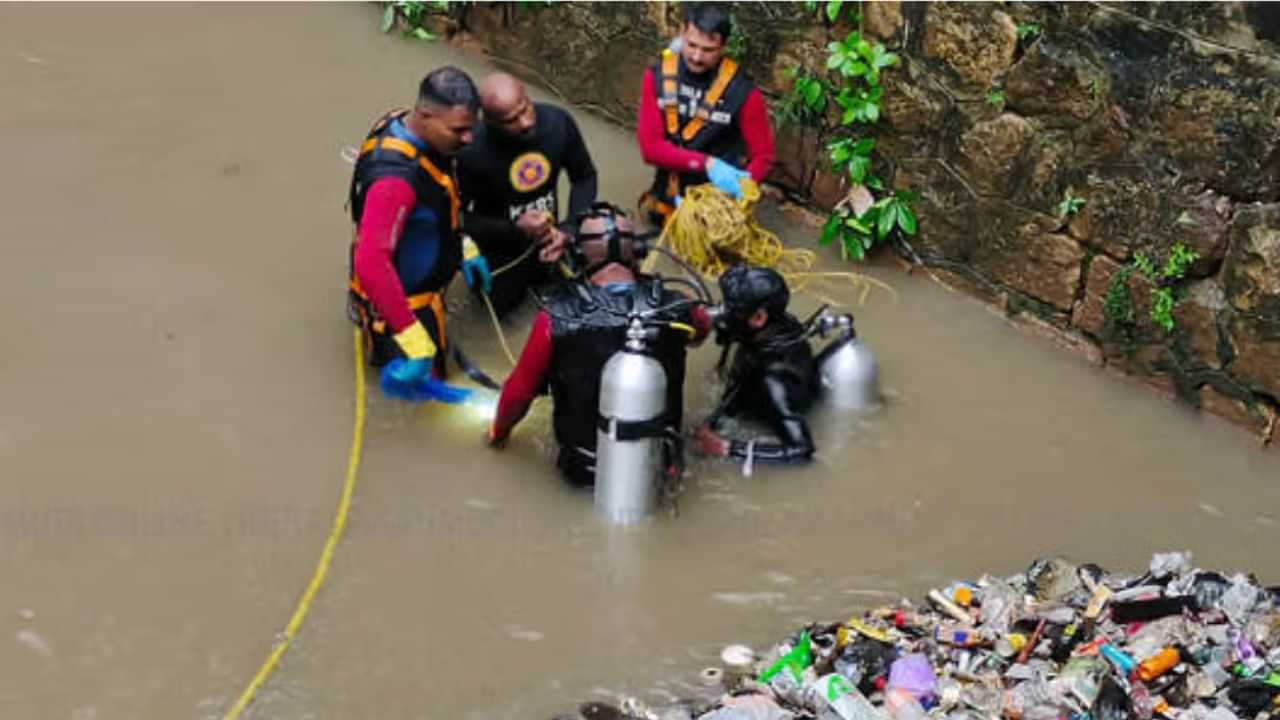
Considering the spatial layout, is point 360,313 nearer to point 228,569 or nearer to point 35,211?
point 228,569

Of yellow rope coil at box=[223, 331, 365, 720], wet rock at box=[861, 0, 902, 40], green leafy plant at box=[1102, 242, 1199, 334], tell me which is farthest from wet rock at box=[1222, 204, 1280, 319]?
yellow rope coil at box=[223, 331, 365, 720]

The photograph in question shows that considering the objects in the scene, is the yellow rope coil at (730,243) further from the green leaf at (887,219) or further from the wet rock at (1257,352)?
the wet rock at (1257,352)

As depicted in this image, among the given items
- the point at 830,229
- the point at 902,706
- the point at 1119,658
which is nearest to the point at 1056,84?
the point at 830,229

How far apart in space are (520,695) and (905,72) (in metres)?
3.17

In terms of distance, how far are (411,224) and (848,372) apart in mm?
1633

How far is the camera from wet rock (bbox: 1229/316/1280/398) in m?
5.75

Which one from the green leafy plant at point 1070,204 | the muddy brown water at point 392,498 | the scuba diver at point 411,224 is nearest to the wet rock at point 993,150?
the green leafy plant at point 1070,204

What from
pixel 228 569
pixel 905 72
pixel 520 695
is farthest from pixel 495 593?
pixel 905 72

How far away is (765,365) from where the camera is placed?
5.62m

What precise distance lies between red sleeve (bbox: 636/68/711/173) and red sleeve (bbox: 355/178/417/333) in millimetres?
1569

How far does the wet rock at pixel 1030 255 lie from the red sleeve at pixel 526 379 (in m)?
2.08

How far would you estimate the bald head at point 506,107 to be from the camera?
5898 millimetres

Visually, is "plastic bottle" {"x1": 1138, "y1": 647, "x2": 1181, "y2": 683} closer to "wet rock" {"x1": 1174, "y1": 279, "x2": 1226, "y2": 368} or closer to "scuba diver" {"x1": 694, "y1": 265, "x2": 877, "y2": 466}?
"scuba diver" {"x1": 694, "y1": 265, "x2": 877, "y2": 466}

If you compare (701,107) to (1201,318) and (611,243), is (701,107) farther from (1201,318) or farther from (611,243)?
(1201,318)
